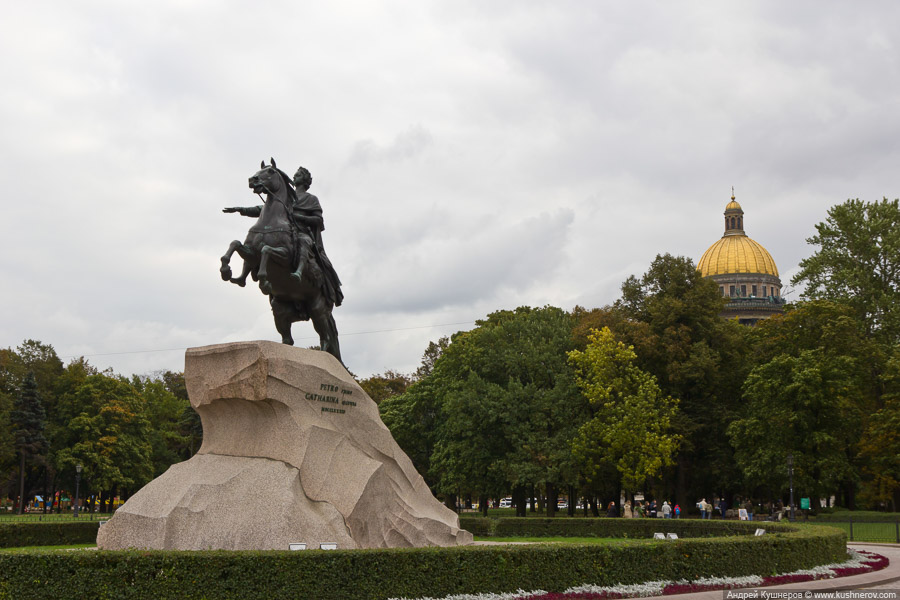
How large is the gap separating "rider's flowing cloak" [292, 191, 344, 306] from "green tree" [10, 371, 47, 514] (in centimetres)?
4895

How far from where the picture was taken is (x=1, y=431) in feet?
189

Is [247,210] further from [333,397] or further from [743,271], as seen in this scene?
[743,271]

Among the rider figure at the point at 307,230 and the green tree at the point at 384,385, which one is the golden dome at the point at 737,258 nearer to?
the green tree at the point at 384,385

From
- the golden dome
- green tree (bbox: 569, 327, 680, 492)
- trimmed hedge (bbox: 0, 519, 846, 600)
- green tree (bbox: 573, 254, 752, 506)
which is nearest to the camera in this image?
trimmed hedge (bbox: 0, 519, 846, 600)

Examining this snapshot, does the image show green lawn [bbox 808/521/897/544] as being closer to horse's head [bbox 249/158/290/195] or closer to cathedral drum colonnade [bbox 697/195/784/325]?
horse's head [bbox 249/158/290/195]

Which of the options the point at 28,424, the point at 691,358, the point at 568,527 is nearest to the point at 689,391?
the point at 691,358

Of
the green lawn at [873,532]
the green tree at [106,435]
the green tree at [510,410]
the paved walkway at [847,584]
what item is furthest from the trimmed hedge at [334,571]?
the green tree at [106,435]

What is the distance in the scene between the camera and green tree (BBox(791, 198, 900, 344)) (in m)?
49.2

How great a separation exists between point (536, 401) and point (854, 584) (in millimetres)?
28208

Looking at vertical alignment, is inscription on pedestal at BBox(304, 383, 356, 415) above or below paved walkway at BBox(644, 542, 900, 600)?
above

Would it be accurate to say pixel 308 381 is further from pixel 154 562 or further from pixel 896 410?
pixel 896 410

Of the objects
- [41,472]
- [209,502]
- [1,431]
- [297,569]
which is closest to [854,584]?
[297,569]

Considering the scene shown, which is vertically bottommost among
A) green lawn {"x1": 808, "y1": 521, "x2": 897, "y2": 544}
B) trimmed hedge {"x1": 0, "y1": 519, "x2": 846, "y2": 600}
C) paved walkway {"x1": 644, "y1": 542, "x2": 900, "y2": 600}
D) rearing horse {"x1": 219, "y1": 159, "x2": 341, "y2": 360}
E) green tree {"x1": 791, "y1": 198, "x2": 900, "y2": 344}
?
green lawn {"x1": 808, "y1": 521, "x2": 897, "y2": 544}

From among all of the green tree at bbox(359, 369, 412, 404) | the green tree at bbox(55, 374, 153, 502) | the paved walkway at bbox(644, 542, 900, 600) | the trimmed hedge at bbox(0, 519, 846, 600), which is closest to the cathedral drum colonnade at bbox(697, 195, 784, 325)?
the green tree at bbox(359, 369, 412, 404)
